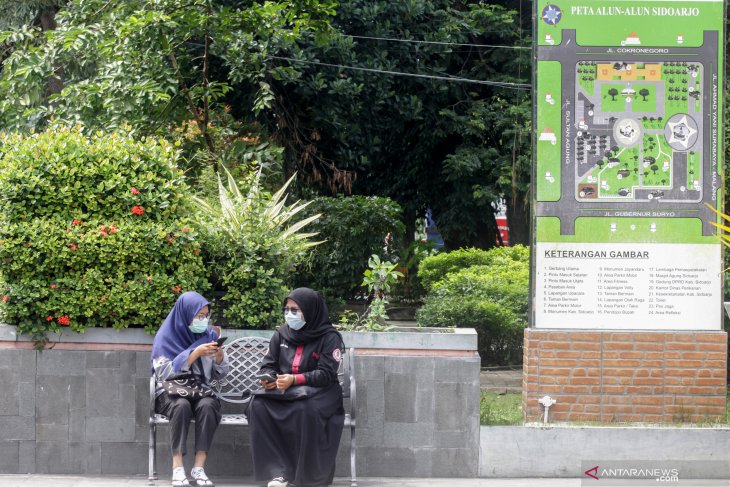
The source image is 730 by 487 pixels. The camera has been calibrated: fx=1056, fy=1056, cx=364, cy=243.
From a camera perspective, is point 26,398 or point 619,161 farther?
point 619,161

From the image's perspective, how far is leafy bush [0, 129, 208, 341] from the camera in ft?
25.4

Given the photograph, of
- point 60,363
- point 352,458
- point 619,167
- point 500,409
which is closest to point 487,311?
point 500,409

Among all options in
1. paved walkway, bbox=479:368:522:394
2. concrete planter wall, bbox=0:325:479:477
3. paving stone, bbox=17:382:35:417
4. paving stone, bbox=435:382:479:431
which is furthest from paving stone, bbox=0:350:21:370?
paved walkway, bbox=479:368:522:394

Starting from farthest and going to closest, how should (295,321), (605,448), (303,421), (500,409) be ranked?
1. (500,409)
2. (605,448)
3. (295,321)
4. (303,421)

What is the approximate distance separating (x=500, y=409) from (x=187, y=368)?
2826mm

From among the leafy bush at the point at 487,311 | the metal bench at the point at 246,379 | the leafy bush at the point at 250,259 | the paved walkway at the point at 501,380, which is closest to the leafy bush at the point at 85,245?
the leafy bush at the point at 250,259

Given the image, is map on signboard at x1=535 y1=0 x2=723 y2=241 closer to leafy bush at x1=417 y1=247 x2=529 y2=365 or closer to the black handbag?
the black handbag

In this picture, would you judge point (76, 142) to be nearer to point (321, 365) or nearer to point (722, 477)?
point (321, 365)

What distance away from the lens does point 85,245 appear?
25.3 feet

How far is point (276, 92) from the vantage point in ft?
52.6

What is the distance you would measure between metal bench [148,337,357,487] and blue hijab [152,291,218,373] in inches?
14.4

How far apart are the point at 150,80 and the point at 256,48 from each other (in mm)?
2382

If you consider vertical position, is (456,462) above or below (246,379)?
below

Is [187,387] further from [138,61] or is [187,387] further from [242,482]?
[138,61]
